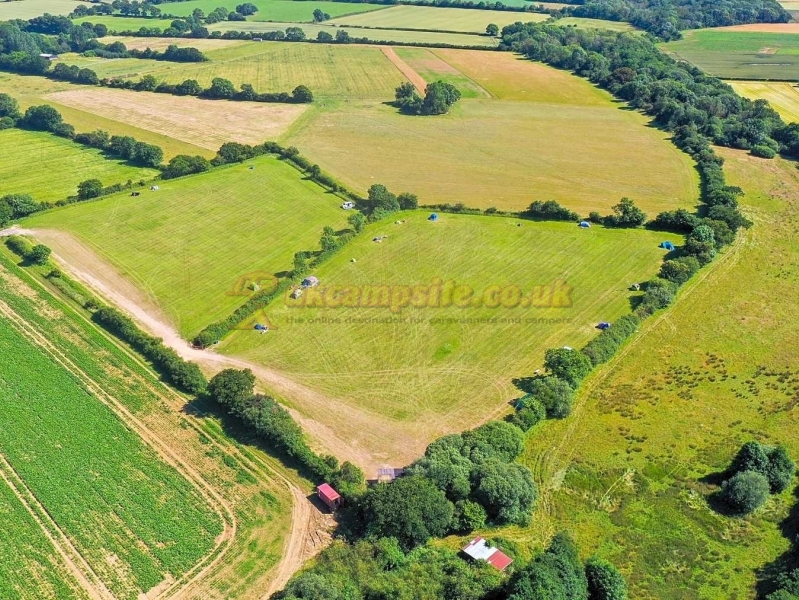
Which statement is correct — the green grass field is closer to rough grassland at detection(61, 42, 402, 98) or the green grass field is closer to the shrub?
the shrub

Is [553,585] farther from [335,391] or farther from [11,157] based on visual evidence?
[11,157]

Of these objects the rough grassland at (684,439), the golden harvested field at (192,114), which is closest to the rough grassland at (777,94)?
the rough grassland at (684,439)

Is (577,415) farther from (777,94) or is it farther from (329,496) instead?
(777,94)

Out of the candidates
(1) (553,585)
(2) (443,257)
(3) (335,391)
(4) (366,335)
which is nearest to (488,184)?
(2) (443,257)

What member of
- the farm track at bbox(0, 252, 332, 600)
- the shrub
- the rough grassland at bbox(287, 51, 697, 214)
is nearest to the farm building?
the farm track at bbox(0, 252, 332, 600)

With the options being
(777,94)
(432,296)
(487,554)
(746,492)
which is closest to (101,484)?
(487,554)

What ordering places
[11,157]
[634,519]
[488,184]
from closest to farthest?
1. [634,519]
2. [488,184]
3. [11,157]
